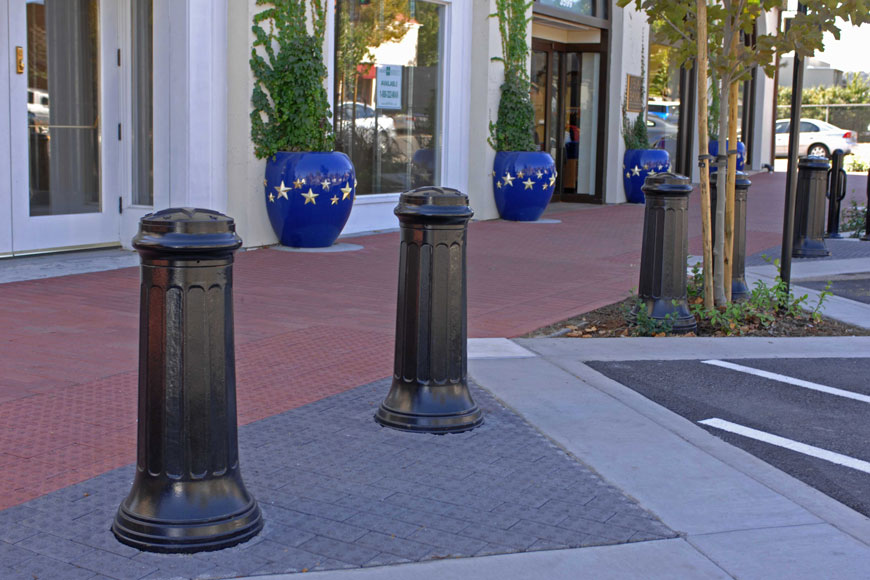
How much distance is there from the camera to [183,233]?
3.39m

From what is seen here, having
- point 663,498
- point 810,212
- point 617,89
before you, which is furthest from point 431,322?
point 617,89

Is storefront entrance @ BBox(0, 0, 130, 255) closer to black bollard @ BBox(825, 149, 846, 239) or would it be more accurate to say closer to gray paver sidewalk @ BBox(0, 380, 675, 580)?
gray paver sidewalk @ BBox(0, 380, 675, 580)

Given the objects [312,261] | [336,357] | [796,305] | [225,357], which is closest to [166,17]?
[312,261]

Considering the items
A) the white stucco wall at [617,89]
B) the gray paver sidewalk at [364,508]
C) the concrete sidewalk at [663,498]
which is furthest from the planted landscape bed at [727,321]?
the white stucco wall at [617,89]

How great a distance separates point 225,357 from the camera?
3.60 m

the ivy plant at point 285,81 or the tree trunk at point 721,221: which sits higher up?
the ivy plant at point 285,81

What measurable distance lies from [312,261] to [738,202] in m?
4.23

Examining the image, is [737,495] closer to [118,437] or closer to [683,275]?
[118,437]

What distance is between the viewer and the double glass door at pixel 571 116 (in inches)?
743

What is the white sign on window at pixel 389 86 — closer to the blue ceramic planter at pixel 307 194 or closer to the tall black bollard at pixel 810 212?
the blue ceramic planter at pixel 307 194

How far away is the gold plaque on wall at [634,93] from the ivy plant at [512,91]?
4.48 meters

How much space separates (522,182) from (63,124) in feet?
22.0

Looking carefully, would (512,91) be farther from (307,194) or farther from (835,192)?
(307,194)

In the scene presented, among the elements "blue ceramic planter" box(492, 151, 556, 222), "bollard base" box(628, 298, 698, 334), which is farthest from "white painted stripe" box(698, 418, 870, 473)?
"blue ceramic planter" box(492, 151, 556, 222)
